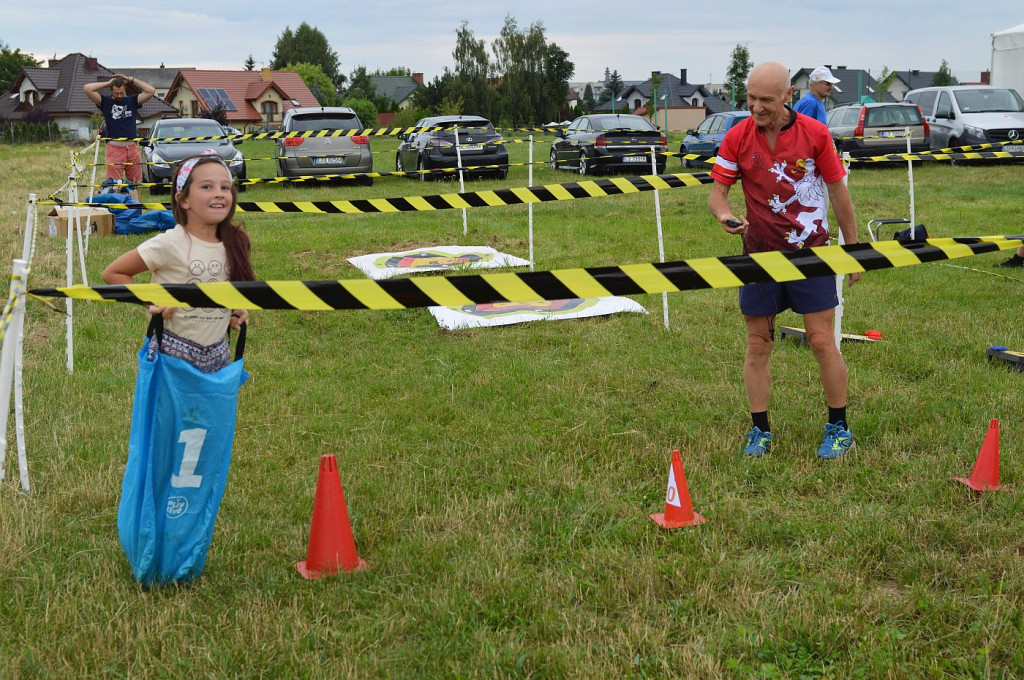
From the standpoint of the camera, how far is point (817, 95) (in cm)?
995

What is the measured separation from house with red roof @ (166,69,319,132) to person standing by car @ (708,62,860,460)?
8847cm

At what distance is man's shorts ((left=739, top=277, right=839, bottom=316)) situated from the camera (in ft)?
15.6

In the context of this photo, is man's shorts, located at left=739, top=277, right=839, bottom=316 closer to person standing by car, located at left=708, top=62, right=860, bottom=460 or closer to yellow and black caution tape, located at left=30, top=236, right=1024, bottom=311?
person standing by car, located at left=708, top=62, right=860, bottom=460

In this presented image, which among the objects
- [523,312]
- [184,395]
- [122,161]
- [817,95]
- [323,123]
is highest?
[323,123]

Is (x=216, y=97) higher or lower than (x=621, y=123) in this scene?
higher

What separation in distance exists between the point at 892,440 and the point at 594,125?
58.5ft

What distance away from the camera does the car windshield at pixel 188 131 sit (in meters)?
20.2

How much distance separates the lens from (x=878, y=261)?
12.0 ft

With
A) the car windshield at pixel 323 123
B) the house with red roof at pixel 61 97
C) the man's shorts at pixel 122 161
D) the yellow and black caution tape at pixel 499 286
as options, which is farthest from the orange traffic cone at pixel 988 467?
the house with red roof at pixel 61 97

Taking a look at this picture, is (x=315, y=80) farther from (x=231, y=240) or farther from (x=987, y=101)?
(x=231, y=240)

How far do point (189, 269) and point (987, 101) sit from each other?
21889mm

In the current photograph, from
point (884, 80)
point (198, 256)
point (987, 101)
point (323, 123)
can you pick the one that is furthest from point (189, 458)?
point (884, 80)

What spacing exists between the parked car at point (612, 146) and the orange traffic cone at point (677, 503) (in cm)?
1598

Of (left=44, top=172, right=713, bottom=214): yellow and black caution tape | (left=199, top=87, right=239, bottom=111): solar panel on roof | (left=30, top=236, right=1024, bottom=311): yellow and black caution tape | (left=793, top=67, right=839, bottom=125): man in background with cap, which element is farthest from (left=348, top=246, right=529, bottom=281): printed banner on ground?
(left=199, top=87, right=239, bottom=111): solar panel on roof
